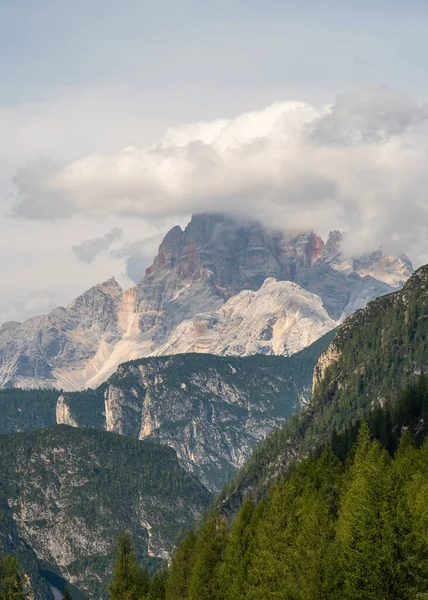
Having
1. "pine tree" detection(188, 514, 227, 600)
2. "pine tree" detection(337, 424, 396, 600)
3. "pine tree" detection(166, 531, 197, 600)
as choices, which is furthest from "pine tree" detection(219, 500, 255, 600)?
"pine tree" detection(337, 424, 396, 600)

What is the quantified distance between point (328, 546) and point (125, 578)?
5789cm

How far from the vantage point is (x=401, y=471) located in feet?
500

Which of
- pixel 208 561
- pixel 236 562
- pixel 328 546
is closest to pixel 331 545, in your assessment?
pixel 328 546

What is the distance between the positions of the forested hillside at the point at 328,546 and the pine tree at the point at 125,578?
26.0 feet

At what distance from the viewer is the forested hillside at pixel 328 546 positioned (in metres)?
105

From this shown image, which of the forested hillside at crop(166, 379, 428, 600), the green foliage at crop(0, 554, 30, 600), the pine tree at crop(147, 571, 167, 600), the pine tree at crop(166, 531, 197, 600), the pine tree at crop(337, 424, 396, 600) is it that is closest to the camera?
the pine tree at crop(337, 424, 396, 600)

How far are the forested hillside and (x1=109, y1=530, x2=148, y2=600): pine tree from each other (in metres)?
7.93

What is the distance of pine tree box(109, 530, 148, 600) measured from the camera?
6649 inches

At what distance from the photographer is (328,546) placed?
123125 mm

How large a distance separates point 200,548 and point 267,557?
40555mm

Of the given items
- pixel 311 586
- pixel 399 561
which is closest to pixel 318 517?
pixel 311 586

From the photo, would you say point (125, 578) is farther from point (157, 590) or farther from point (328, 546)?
point (328, 546)

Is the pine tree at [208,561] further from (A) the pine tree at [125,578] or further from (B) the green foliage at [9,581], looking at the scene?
(B) the green foliage at [9,581]

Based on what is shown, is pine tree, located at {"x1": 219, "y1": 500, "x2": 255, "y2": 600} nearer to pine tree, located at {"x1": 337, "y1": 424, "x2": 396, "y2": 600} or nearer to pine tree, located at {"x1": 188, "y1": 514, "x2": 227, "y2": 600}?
pine tree, located at {"x1": 188, "y1": 514, "x2": 227, "y2": 600}
